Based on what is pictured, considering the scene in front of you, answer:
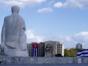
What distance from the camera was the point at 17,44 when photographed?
15.7 meters

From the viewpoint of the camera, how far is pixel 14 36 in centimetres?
1570

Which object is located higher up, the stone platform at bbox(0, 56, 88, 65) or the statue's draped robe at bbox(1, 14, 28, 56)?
the statue's draped robe at bbox(1, 14, 28, 56)

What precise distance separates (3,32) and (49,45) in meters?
50.7

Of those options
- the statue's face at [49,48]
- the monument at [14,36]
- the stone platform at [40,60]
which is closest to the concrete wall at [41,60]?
the stone platform at [40,60]

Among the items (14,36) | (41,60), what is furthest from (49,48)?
(41,60)

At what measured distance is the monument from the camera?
50.3 feet

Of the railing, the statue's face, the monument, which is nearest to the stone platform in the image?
the railing

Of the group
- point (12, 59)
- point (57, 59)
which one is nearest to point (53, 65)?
point (57, 59)

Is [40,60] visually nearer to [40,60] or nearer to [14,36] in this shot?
[40,60]

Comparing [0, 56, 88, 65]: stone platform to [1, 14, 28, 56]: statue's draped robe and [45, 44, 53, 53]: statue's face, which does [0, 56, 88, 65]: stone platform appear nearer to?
[1, 14, 28, 56]: statue's draped robe

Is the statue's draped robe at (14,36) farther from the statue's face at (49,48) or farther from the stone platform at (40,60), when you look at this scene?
the statue's face at (49,48)

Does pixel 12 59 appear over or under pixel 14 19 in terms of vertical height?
under

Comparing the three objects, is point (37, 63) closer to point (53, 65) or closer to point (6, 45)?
point (53, 65)

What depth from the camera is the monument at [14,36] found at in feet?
50.3
